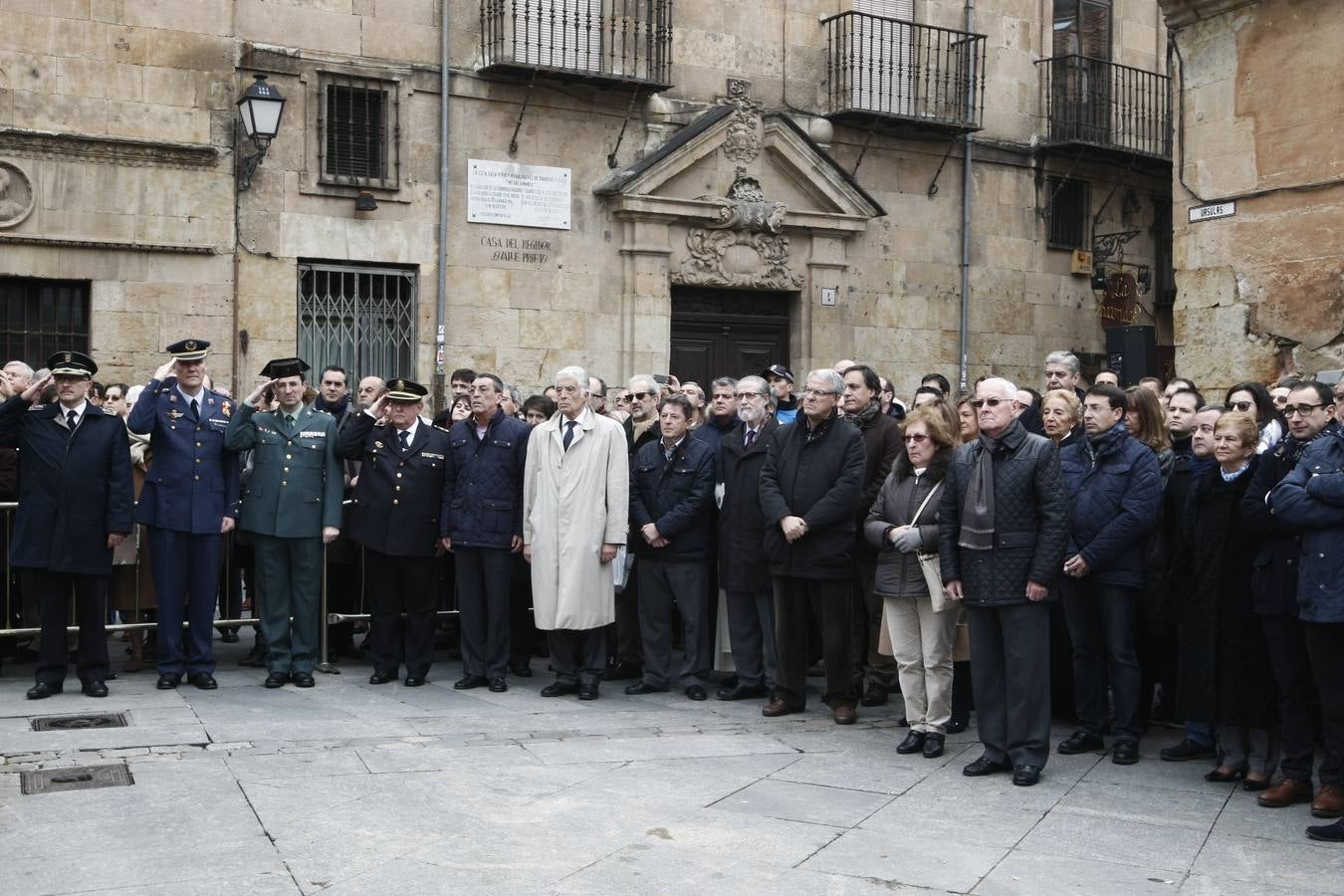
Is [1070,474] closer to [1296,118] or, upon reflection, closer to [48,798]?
[48,798]

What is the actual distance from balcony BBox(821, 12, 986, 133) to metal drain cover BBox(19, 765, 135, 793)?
1306cm

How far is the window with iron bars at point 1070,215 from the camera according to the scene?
1994cm

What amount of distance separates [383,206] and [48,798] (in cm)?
992

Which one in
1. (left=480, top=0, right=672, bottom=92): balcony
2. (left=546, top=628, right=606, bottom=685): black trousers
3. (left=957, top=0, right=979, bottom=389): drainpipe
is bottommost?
(left=546, top=628, right=606, bottom=685): black trousers

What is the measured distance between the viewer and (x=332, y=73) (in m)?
15.1

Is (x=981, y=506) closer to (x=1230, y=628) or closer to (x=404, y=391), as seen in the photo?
(x=1230, y=628)

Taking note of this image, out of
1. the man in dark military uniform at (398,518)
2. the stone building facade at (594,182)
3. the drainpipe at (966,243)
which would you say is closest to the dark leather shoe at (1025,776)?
the man in dark military uniform at (398,518)

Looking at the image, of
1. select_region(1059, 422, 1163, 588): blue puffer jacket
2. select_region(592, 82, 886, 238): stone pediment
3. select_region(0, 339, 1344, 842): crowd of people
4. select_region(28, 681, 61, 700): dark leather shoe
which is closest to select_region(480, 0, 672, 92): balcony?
select_region(592, 82, 886, 238): stone pediment

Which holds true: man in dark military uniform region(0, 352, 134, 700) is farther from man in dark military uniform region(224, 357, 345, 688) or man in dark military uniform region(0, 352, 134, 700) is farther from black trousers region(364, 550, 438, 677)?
black trousers region(364, 550, 438, 677)

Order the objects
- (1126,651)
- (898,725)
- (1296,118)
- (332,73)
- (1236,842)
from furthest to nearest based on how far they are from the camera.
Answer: (332,73) < (1296,118) < (898,725) < (1126,651) < (1236,842)

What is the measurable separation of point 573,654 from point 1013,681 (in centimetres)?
309

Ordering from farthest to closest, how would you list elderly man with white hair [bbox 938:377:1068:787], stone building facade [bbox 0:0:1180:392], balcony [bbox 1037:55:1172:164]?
balcony [bbox 1037:55:1172:164]
stone building facade [bbox 0:0:1180:392]
elderly man with white hair [bbox 938:377:1068:787]

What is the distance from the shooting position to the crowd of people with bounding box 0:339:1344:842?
707 cm

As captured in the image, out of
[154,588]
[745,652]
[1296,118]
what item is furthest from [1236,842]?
[1296,118]
